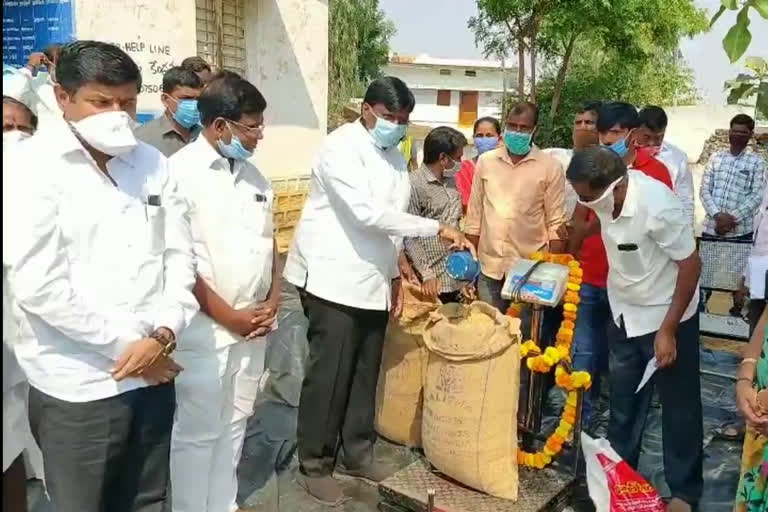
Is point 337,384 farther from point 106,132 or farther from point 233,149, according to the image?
point 106,132

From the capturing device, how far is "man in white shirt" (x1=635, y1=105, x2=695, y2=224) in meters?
4.41

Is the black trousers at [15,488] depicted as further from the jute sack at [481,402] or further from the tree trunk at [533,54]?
the tree trunk at [533,54]

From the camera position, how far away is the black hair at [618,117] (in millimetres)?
3557

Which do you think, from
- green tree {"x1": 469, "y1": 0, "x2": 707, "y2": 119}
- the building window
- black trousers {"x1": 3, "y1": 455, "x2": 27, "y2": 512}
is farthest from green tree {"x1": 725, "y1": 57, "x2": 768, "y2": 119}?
the building window

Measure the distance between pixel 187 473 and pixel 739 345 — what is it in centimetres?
437

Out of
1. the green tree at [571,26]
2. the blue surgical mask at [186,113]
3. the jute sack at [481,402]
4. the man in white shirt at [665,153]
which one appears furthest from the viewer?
the green tree at [571,26]

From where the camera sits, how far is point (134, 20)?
6.23 meters

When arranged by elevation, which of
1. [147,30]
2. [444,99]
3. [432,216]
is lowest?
[432,216]

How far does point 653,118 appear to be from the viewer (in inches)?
177

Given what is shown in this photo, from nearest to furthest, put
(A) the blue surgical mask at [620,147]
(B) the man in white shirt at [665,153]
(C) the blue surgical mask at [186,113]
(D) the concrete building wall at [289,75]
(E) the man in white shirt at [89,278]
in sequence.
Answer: (E) the man in white shirt at [89,278] < (A) the blue surgical mask at [620,147] < (C) the blue surgical mask at [186,113] < (B) the man in white shirt at [665,153] < (D) the concrete building wall at [289,75]

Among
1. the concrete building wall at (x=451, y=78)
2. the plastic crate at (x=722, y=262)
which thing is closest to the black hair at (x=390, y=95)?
the plastic crate at (x=722, y=262)

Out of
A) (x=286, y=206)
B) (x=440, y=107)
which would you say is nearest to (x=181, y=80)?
(x=286, y=206)

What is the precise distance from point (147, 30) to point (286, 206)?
7.43ft

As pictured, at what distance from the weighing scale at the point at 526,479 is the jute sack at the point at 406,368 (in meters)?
0.42
